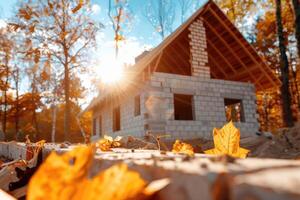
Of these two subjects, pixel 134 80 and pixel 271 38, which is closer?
pixel 134 80

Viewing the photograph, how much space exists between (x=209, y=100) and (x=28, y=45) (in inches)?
560

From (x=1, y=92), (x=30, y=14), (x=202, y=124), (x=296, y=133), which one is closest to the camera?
(x=296, y=133)

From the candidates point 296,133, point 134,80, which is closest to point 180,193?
point 296,133

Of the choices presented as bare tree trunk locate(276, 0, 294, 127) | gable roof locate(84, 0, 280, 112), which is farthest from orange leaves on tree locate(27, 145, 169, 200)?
bare tree trunk locate(276, 0, 294, 127)

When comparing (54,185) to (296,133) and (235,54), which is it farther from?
(235,54)

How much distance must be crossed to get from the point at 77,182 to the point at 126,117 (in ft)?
40.3

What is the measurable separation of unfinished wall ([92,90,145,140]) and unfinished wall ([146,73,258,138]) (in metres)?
0.69

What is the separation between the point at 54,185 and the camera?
0.31 m

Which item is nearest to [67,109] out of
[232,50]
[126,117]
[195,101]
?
[126,117]

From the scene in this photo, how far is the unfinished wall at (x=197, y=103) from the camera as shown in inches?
394

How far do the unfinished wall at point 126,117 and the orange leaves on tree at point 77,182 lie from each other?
31.9ft

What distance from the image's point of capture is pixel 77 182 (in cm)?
32

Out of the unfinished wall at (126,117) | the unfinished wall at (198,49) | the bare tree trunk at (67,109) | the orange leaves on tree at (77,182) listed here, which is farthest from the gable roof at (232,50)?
the orange leaves on tree at (77,182)

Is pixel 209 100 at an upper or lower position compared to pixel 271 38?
lower
